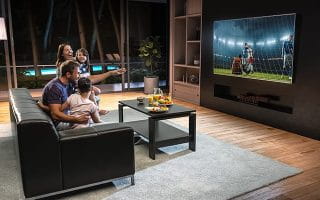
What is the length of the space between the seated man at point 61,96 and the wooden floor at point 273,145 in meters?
1.70

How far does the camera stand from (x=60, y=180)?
2385 millimetres

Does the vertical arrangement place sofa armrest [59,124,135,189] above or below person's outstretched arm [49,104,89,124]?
below

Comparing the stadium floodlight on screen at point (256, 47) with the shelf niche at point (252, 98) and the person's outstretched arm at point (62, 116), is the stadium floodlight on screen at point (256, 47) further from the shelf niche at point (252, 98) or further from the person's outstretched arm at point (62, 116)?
the person's outstretched arm at point (62, 116)

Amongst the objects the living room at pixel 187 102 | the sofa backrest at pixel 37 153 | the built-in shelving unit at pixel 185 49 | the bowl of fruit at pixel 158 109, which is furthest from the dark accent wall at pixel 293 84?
the sofa backrest at pixel 37 153

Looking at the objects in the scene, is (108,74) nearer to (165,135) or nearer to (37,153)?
(165,135)

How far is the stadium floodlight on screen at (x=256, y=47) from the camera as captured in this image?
432 centimetres

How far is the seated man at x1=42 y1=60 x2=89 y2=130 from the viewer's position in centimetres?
288

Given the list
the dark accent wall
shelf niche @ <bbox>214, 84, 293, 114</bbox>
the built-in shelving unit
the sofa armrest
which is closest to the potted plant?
the built-in shelving unit

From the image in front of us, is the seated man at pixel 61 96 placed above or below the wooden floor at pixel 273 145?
above

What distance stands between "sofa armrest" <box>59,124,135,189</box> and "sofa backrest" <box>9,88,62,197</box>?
2.7 inches

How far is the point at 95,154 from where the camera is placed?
97.3 inches

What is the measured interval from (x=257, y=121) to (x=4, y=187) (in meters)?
3.76

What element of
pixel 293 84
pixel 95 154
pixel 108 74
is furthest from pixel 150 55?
pixel 95 154

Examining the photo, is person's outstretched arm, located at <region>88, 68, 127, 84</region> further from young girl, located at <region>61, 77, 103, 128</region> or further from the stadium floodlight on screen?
the stadium floodlight on screen
